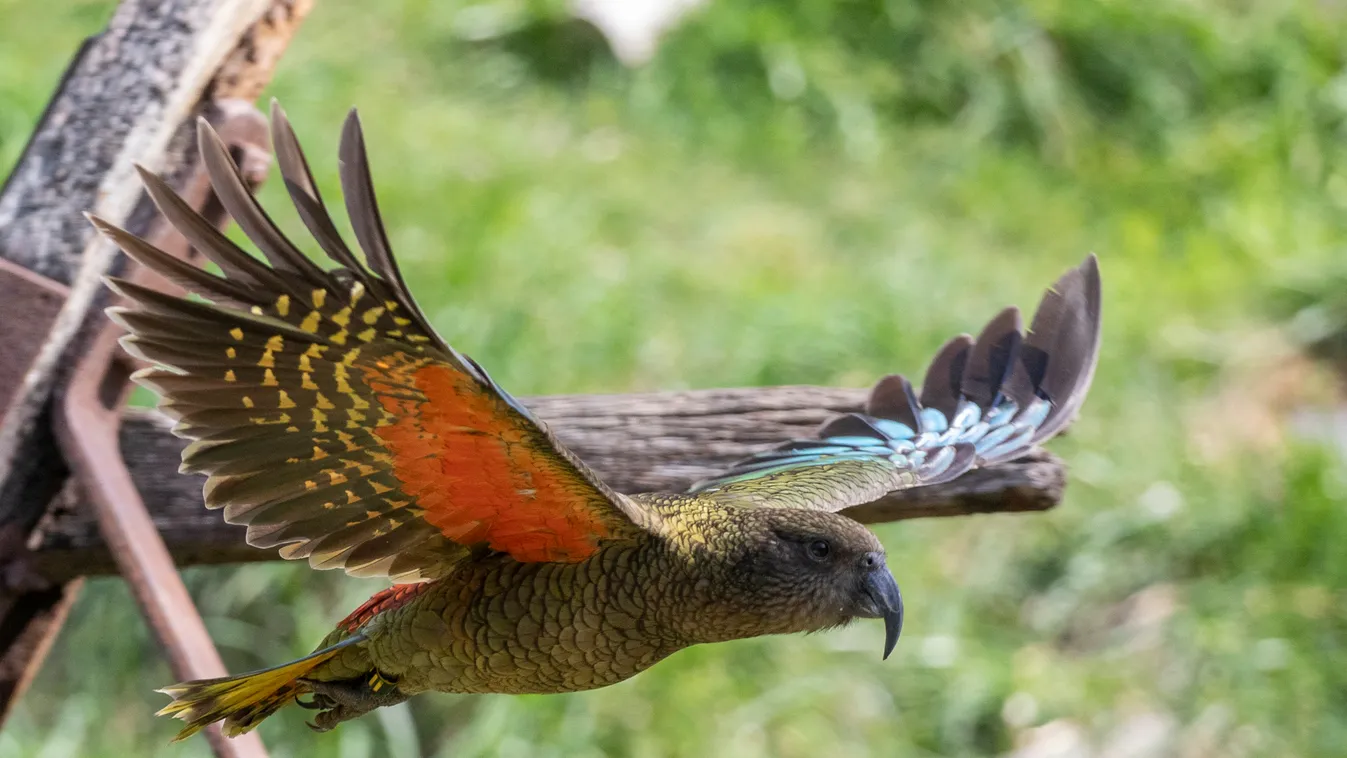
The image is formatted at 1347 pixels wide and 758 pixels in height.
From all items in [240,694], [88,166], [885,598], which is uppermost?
[88,166]

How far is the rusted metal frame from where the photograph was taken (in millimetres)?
1916

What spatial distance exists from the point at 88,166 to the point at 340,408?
0.86 metres

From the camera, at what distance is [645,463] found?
2.19 meters

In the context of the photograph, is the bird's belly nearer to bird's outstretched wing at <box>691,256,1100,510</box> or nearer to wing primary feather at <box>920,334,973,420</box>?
bird's outstretched wing at <box>691,256,1100,510</box>

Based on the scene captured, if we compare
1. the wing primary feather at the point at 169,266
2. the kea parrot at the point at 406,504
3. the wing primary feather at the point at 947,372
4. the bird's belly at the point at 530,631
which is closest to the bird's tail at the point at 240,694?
the kea parrot at the point at 406,504

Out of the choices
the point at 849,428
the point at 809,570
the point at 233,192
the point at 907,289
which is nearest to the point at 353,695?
the point at 809,570

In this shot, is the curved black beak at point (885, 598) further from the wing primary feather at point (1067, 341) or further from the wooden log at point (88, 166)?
the wooden log at point (88, 166)

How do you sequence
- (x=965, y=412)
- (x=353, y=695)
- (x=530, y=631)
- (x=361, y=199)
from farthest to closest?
(x=965, y=412) → (x=353, y=695) → (x=530, y=631) → (x=361, y=199)

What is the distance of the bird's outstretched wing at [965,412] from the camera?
1990 mm

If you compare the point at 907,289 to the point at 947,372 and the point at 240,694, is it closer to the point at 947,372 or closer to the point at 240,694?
the point at 947,372

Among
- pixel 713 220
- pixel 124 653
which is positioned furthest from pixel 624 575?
pixel 713 220

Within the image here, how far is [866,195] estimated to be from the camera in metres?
5.32

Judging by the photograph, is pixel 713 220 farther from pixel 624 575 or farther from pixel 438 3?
pixel 624 575

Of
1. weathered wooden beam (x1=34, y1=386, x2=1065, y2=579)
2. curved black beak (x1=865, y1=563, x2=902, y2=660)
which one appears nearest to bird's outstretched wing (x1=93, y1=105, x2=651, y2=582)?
curved black beak (x1=865, y1=563, x2=902, y2=660)
